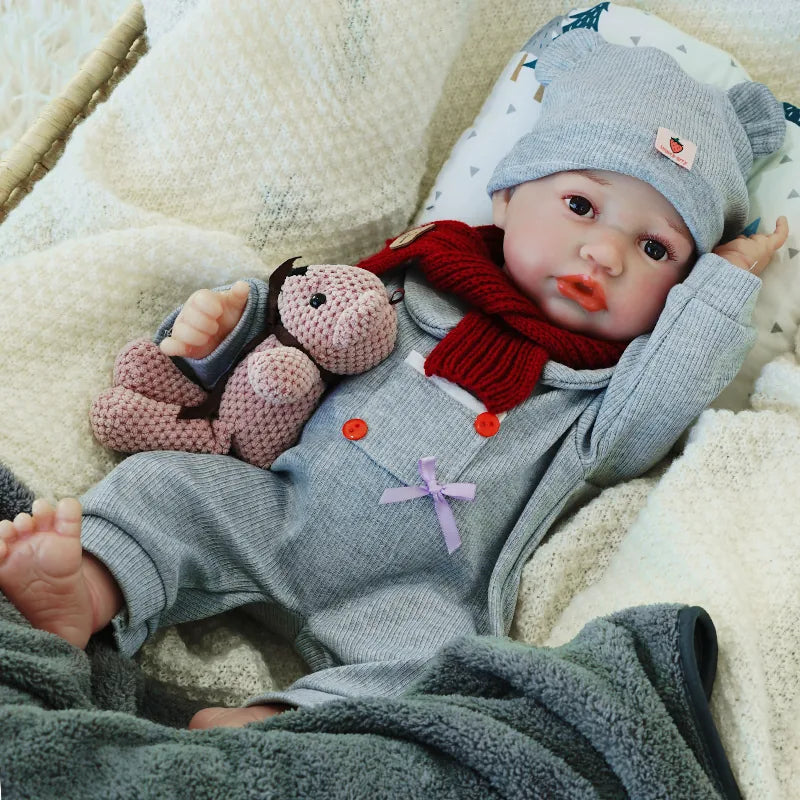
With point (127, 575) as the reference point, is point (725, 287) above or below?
above

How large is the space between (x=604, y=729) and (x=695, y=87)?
2.66 feet

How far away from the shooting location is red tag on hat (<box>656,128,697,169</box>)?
1031 millimetres

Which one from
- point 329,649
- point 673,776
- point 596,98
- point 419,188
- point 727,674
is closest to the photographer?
point 673,776

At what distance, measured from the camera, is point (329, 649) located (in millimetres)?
973

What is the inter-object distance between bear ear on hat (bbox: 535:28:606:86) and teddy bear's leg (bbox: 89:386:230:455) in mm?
693

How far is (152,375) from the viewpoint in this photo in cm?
103

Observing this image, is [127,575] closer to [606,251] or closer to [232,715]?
[232,715]

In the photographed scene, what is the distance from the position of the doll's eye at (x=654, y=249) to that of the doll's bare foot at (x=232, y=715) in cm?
67

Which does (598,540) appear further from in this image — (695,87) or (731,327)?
(695,87)

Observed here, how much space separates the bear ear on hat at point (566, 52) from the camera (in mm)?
1198

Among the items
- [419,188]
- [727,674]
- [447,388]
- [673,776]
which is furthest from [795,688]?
[419,188]

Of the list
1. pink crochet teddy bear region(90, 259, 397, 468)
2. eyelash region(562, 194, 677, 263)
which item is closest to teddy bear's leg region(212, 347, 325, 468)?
pink crochet teddy bear region(90, 259, 397, 468)

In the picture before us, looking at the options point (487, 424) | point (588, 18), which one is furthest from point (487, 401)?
point (588, 18)

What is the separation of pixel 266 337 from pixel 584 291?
0.38 meters
